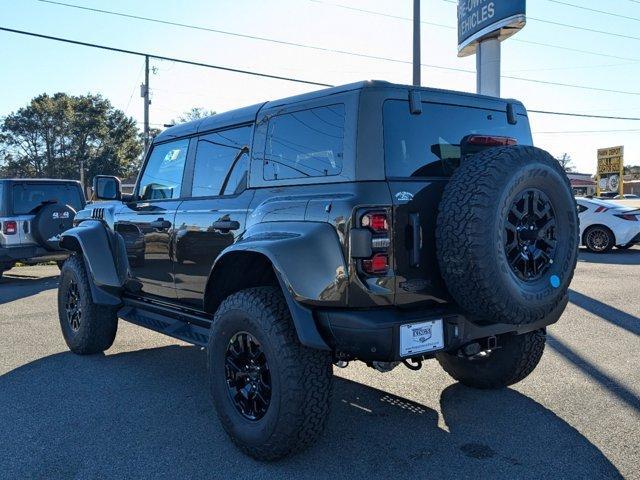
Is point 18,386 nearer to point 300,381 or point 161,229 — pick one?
point 161,229

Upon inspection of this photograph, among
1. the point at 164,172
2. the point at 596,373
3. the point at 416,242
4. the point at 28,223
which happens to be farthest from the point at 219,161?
the point at 28,223

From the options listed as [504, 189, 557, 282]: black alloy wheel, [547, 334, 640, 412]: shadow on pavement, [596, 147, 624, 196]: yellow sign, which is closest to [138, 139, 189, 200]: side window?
[504, 189, 557, 282]: black alloy wheel

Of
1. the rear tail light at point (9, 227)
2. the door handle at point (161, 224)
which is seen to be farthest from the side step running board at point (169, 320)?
the rear tail light at point (9, 227)

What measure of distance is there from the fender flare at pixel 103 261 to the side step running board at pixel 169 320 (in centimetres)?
18

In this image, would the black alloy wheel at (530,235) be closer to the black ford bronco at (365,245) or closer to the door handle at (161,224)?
the black ford bronco at (365,245)

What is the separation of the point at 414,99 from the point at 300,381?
1.65 metres

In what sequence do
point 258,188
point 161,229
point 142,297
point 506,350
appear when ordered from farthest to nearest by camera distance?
point 142,297, point 161,229, point 506,350, point 258,188

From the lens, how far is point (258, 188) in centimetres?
354

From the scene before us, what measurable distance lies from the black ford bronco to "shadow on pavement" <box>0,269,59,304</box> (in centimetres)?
630

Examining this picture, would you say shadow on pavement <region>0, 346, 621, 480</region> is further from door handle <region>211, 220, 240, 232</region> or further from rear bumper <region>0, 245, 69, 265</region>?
rear bumper <region>0, 245, 69, 265</region>

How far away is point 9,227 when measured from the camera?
9742 mm

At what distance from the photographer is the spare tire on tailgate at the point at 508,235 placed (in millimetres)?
2684

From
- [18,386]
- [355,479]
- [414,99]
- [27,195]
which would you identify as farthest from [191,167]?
[27,195]

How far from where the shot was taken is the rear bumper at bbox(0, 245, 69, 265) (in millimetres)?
9695
